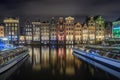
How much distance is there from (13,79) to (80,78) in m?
5.44

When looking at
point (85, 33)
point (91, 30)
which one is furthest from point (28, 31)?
point (91, 30)

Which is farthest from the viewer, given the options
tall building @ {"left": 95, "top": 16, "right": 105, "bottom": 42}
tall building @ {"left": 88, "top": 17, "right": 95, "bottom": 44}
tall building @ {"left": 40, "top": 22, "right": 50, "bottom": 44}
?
tall building @ {"left": 40, "top": 22, "right": 50, "bottom": 44}

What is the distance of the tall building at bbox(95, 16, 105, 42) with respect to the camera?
96.4m

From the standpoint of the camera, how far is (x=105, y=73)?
20.0 m

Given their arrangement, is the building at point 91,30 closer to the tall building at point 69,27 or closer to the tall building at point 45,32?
the tall building at point 69,27

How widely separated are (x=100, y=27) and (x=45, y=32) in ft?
80.3

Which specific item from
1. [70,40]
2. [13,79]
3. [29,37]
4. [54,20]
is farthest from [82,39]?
[13,79]

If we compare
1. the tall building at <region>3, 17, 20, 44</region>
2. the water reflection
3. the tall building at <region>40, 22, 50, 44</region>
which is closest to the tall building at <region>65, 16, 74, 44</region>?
the tall building at <region>40, 22, 50, 44</region>

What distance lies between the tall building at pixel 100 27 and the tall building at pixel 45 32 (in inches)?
852

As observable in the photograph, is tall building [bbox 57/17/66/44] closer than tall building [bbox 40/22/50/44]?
Yes

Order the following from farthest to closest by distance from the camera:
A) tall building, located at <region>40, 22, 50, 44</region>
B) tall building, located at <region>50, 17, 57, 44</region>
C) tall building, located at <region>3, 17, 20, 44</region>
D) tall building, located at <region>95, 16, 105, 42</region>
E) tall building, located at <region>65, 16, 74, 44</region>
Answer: tall building, located at <region>3, 17, 20, 44</region> → tall building, located at <region>40, 22, 50, 44</region> → tall building, located at <region>50, 17, 57, 44</region> → tall building, located at <region>95, 16, 105, 42</region> → tall building, located at <region>65, 16, 74, 44</region>

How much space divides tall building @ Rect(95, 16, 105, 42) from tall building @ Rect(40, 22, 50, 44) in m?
21.6

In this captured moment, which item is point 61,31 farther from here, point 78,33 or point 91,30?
point 91,30

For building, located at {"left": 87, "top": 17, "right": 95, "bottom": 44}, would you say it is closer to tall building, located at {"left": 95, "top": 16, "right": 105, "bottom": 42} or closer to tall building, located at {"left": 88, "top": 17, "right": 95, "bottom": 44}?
tall building, located at {"left": 88, "top": 17, "right": 95, "bottom": 44}
